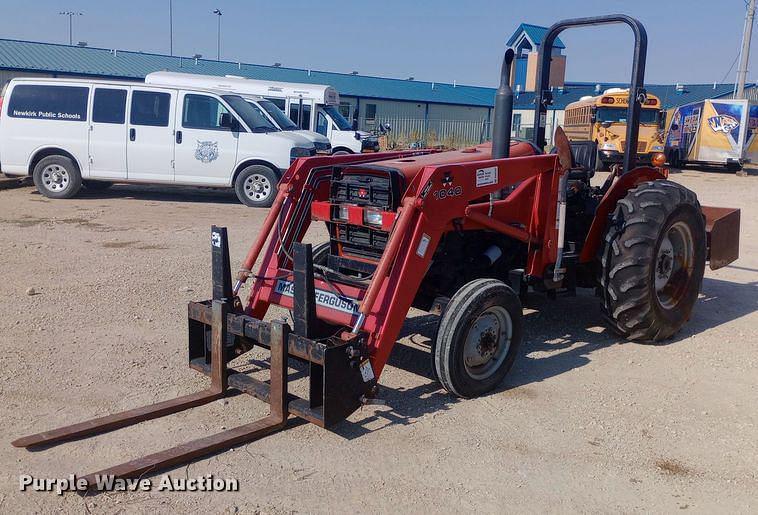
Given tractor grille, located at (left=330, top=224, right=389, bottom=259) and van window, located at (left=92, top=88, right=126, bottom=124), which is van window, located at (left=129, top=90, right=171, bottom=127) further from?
tractor grille, located at (left=330, top=224, right=389, bottom=259)

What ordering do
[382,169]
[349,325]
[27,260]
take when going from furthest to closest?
[27,260] < [382,169] < [349,325]

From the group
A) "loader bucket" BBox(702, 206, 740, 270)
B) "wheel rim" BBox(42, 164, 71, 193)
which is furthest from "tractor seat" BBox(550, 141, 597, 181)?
"wheel rim" BBox(42, 164, 71, 193)

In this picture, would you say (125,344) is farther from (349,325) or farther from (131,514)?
(131,514)

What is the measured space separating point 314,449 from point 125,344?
229 cm

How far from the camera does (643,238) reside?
5527 millimetres

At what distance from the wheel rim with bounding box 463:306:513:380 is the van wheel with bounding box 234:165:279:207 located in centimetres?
894

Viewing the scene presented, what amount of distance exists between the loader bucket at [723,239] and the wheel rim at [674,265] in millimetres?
567

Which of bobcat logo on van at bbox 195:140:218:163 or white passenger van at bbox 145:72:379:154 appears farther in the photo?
white passenger van at bbox 145:72:379:154

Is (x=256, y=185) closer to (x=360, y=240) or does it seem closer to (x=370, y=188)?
(x=360, y=240)

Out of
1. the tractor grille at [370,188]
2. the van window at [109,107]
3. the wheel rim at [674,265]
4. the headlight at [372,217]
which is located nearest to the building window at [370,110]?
the van window at [109,107]

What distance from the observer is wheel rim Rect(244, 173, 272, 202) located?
43.7 feet

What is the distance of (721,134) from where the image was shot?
26.6 metres

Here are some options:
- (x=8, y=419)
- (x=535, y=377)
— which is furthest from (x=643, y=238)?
(x=8, y=419)

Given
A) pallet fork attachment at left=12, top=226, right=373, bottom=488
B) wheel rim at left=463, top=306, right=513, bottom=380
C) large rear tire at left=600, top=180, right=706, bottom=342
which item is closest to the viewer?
pallet fork attachment at left=12, top=226, right=373, bottom=488
